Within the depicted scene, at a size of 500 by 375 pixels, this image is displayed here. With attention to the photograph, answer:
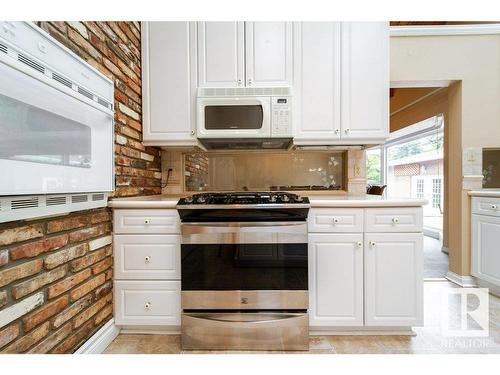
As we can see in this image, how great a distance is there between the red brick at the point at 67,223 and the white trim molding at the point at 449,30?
9.83 ft

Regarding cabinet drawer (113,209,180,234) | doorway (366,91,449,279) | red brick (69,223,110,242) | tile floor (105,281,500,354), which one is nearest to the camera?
red brick (69,223,110,242)

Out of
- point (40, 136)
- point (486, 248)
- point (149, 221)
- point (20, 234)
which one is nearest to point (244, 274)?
point (149, 221)

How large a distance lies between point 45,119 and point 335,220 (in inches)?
61.8

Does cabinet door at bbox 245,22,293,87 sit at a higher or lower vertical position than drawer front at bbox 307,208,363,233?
higher

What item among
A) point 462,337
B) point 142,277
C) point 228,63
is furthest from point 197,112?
point 462,337

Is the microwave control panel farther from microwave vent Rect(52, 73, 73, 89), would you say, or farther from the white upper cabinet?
microwave vent Rect(52, 73, 73, 89)

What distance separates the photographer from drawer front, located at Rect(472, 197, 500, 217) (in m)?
2.11

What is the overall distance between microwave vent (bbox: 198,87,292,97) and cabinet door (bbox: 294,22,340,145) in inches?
5.0

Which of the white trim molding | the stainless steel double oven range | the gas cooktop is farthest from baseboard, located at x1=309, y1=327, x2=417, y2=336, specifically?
the white trim molding

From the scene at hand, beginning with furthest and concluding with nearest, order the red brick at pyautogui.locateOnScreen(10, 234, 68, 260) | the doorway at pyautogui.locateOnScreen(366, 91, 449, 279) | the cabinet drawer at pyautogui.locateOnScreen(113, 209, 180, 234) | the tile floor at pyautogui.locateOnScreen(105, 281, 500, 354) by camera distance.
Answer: the doorway at pyautogui.locateOnScreen(366, 91, 449, 279) < the cabinet drawer at pyautogui.locateOnScreen(113, 209, 180, 234) < the tile floor at pyautogui.locateOnScreen(105, 281, 500, 354) < the red brick at pyautogui.locateOnScreen(10, 234, 68, 260)

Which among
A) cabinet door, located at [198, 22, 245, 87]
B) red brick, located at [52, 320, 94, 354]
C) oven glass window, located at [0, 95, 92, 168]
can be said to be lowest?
red brick, located at [52, 320, 94, 354]

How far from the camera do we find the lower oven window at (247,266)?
4.99 ft

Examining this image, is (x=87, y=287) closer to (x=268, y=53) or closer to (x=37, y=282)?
(x=37, y=282)

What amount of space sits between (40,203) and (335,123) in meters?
1.87
